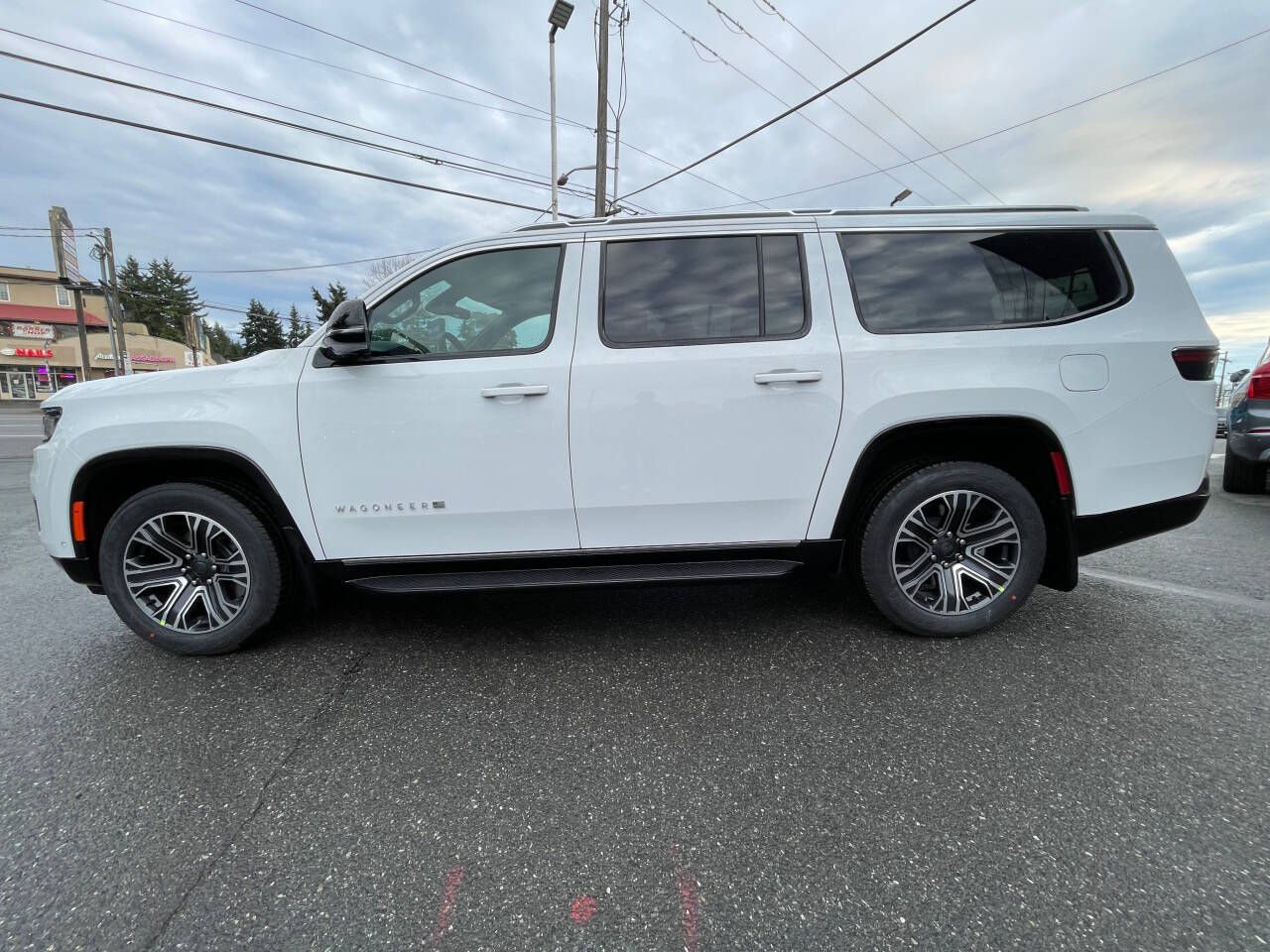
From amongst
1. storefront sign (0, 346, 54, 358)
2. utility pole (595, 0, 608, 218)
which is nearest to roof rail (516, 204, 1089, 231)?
utility pole (595, 0, 608, 218)

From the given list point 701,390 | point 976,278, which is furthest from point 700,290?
point 976,278

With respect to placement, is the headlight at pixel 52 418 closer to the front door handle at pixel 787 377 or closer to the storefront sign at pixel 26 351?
the front door handle at pixel 787 377

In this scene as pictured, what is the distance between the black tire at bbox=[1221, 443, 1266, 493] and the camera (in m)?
6.00

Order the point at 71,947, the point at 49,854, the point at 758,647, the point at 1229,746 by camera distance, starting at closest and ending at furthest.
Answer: the point at 71,947 < the point at 49,854 < the point at 1229,746 < the point at 758,647

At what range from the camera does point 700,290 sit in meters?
2.66

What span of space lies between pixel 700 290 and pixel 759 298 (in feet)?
0.88

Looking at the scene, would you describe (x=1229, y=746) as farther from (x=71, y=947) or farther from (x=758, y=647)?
(x=71, y=947)

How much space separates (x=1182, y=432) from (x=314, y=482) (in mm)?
3869

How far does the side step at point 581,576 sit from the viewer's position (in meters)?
2.59

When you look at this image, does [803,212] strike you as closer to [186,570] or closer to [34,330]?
[186,570]

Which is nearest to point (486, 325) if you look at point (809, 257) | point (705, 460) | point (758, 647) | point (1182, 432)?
point (705, 460)

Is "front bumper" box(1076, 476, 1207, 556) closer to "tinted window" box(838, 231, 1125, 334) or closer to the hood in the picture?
"tinted window" box(838, 231, 1125, 334)

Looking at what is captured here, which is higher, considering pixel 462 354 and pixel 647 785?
pixel 462 354

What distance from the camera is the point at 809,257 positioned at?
A: 8.76 feet
